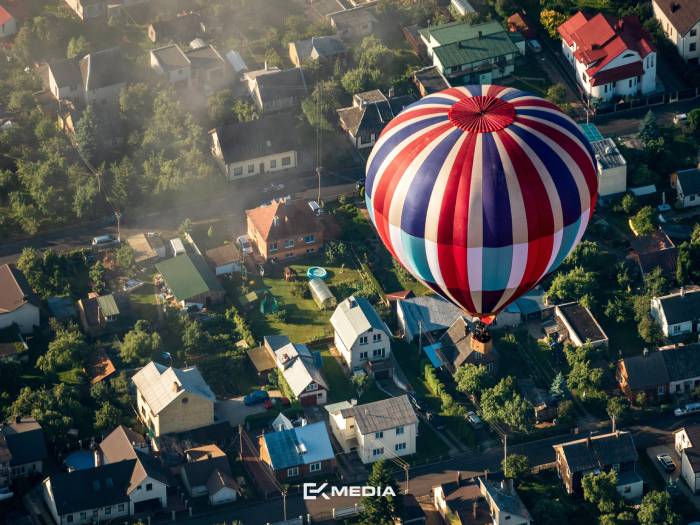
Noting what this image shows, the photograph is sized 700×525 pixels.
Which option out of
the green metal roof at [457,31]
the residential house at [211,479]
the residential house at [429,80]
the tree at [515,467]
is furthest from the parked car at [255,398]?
the green metal roof at [457,31]

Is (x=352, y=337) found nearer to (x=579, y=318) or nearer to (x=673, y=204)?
(x=579, y=318)

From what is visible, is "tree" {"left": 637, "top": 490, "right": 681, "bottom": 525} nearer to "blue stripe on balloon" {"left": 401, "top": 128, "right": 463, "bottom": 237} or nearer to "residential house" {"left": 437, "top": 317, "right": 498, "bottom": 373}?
"residential house" {"left": 437, "top": 317, "right": 498, "bottom": 373}

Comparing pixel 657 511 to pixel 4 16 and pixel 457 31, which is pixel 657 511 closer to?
pixel 457 31

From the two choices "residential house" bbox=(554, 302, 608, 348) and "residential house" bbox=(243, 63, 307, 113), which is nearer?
"residential house" bbox=(554, 302, 608, 348)

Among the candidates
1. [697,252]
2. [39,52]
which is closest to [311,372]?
[697,252]

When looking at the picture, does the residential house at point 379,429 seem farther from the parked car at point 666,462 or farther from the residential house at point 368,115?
the residential house at point 368,115

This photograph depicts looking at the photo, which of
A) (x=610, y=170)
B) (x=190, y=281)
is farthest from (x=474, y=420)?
(x=610, y=170)

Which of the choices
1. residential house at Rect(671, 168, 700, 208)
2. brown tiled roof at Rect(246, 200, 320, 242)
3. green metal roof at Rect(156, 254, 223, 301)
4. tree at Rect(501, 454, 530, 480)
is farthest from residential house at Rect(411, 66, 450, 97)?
tree at Rect(501, 454, 530, 480)
